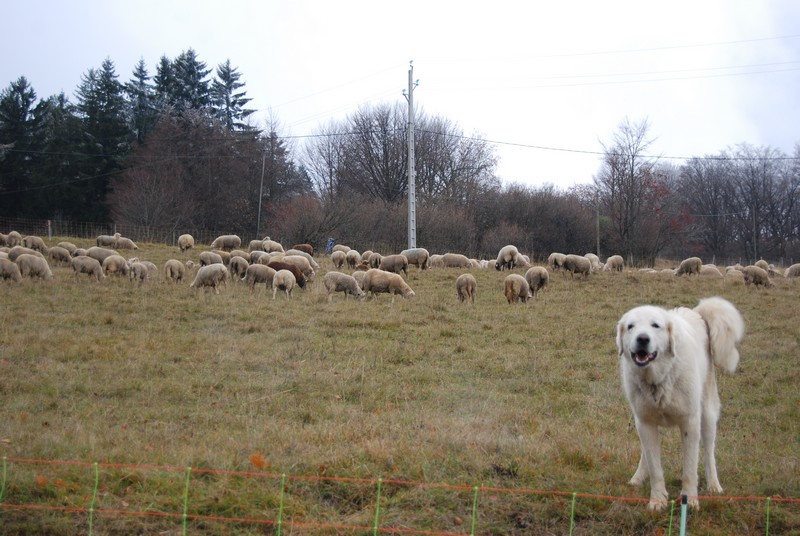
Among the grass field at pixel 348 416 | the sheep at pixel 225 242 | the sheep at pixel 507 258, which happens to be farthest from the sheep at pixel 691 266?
the sheep at pixel 225 242

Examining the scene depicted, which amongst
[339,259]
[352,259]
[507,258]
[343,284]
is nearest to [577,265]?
[507,258]

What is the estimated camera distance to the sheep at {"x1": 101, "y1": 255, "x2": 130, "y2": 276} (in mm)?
22312

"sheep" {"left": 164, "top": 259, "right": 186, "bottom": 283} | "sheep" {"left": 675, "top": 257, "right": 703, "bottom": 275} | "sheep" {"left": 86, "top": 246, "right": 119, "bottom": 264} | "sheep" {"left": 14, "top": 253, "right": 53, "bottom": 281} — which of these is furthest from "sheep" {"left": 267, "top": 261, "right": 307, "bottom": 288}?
"sheep" {"left": 675, "top": 257, "right": 703, "bottom": 275}

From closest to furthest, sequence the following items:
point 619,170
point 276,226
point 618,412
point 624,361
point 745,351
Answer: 1. point 624,361
2. point 618,412
3. point 745,351
4. point 276,226
5. point 619,170

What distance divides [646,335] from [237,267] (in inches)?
757

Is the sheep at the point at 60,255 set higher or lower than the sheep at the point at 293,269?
higher

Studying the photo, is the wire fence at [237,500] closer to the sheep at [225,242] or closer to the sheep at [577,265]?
the sheep at [577,265]

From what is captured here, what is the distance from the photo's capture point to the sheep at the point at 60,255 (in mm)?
24766

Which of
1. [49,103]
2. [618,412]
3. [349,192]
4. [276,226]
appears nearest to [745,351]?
[618,412]

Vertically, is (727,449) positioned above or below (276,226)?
below

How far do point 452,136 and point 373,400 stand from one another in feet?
158

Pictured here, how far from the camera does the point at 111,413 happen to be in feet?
27.3

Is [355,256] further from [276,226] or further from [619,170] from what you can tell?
[619,170]

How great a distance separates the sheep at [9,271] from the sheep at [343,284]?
8.56 metres
